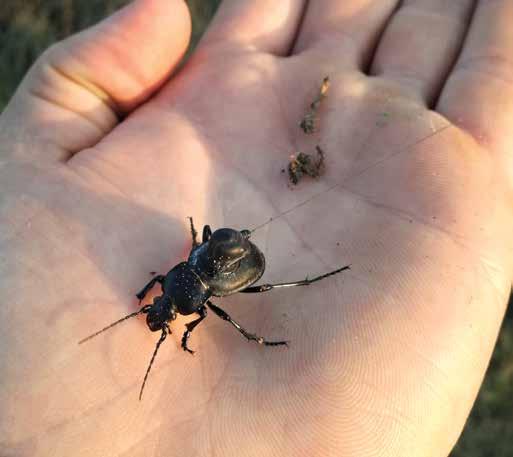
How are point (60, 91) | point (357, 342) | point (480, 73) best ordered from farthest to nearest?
point (60, 91), point (480, 73), point (357, 342)

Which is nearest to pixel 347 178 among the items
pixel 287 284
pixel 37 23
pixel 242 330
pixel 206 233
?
pixel 287 284

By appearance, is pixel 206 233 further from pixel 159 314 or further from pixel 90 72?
pixel 90 72

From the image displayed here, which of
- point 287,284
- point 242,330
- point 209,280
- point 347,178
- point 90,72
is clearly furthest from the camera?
point 90,72

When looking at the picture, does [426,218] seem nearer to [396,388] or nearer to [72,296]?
[396,388]

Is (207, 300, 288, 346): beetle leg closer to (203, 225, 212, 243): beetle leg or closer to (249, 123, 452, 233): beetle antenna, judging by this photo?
(203, 225, 212, 243): beetle leg

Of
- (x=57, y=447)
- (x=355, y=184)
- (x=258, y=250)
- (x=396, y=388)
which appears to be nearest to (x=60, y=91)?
(x=258, y=250)

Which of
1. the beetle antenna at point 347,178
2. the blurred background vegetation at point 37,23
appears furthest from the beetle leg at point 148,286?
the blurred background vegetation at point 37,23

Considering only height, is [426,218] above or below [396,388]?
above

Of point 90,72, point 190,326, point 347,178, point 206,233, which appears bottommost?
point 190,326
